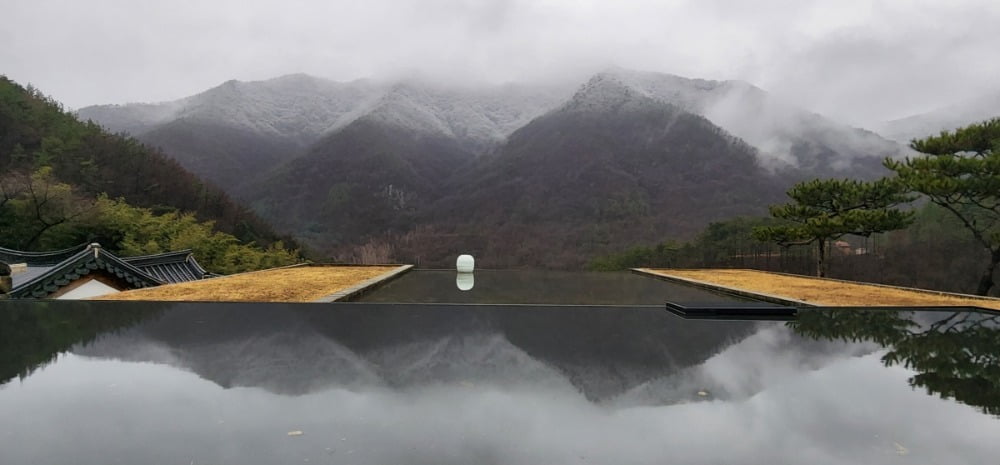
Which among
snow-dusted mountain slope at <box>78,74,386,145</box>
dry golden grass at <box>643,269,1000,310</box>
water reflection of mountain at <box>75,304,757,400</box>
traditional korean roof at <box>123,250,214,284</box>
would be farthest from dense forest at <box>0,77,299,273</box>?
snow-dusted mountain slope at <box>78,74,386,145</box>

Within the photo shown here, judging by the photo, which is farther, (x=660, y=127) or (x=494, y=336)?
(x=660, y=127)

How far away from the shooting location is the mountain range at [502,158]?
38562mm

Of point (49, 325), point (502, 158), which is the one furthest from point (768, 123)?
point (49, 325)

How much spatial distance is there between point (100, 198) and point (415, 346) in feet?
65.0

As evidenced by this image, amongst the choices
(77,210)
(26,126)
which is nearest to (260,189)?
(26,126)

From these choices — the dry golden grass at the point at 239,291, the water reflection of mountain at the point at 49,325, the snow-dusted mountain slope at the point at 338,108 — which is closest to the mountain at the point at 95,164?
the dry golden grass at the point at 239,291

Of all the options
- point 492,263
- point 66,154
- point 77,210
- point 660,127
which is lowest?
point 492,263

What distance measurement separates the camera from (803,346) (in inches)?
148

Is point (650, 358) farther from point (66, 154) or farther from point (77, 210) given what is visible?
point (66, 154)

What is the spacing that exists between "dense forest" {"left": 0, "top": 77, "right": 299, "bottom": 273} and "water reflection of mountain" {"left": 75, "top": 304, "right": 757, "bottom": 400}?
13968 mm

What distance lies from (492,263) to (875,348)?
89.0 ft

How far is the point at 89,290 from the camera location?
7.85 metres

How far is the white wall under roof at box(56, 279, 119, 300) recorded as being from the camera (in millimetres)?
7625

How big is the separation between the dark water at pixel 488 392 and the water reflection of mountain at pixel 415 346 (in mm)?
24
